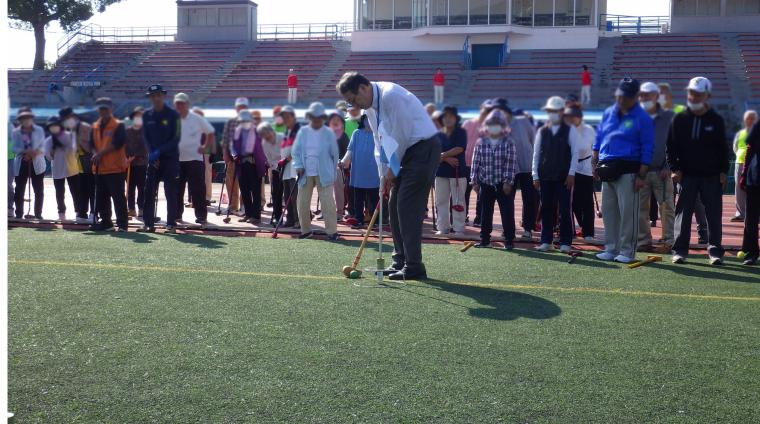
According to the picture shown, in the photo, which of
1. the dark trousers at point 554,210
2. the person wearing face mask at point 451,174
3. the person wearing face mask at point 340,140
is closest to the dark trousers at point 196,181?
the person wearing face mask at point 340,140

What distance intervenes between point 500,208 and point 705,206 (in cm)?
234

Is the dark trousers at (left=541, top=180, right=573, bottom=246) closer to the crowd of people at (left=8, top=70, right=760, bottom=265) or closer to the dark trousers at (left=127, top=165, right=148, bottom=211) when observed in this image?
the crowd of people at (left=8, top=70, right=760, bottom=265)

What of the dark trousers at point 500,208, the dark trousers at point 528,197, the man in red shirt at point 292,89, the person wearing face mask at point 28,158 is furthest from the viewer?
the man in red shirt at point 292,89

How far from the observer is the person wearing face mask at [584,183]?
1170 centimetres

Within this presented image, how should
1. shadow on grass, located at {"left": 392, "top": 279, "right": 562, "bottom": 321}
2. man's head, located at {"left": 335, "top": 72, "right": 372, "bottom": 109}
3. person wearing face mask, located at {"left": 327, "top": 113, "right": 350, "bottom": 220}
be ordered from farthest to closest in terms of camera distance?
person wearing face mask, located at {"left": 327, "top": 113, "right": 350, "bottom": 220}, man's head, located at {"left": 335, "top": 72, "right": 372, "bottom": 109}, shadow on grass, located at {"left": 392, "top": 279, "right": 562, "bottom": 321}

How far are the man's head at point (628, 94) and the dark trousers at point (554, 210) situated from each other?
62.5 inches

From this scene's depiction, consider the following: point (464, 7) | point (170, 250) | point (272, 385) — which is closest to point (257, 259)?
point (170, 250)

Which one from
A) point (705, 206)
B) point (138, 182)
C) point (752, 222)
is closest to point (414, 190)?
point (705, 206)

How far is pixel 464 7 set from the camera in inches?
1618

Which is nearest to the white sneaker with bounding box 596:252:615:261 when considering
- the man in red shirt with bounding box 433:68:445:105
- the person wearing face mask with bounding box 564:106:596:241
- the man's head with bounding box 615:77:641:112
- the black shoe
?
the man's head with bounding box 615:77:641:112

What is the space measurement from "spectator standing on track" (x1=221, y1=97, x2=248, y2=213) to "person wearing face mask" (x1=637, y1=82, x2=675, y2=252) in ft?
22.2

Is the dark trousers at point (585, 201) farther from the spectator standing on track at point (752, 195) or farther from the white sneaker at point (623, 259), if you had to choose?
the spectator standing on track at point (752, 195)

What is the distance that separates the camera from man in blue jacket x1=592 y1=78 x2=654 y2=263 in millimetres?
9297

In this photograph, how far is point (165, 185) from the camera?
12477 mm
